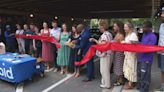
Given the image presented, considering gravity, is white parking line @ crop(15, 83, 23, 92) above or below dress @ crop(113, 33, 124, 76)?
below

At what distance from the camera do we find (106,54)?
6.82m

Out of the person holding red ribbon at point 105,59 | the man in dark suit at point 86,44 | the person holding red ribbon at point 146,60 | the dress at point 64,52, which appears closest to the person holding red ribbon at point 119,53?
the person holding red ribbon at point 105,59

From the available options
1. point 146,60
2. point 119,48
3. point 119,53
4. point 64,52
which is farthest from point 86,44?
point 146,60

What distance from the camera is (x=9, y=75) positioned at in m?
7.13

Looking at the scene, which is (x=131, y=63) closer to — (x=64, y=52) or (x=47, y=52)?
(x=64, y=52)

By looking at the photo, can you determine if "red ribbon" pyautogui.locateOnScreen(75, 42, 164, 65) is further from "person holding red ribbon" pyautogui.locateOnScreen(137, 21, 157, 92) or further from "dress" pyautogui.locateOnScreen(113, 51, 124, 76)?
"dress" pyautogui.locateOnScreen(113, 51, 124, 76)

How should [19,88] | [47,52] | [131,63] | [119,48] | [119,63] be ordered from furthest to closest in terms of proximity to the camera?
[47,52], [19,88], [119,63], [119,48], [131,63]

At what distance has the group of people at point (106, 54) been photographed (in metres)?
6.05

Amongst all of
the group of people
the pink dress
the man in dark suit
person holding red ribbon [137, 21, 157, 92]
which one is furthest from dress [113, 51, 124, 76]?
the pink dress

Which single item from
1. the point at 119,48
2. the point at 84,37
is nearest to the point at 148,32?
the point at 119,48

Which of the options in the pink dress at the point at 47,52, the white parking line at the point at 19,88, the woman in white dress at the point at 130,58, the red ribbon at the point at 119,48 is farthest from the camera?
the pink dress at the point at 47,52

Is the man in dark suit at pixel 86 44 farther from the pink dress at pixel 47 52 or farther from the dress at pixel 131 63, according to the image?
the pink dress at pixel 47 52

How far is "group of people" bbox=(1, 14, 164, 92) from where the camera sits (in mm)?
6047

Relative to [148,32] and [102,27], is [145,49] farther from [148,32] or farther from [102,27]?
[102,27]
